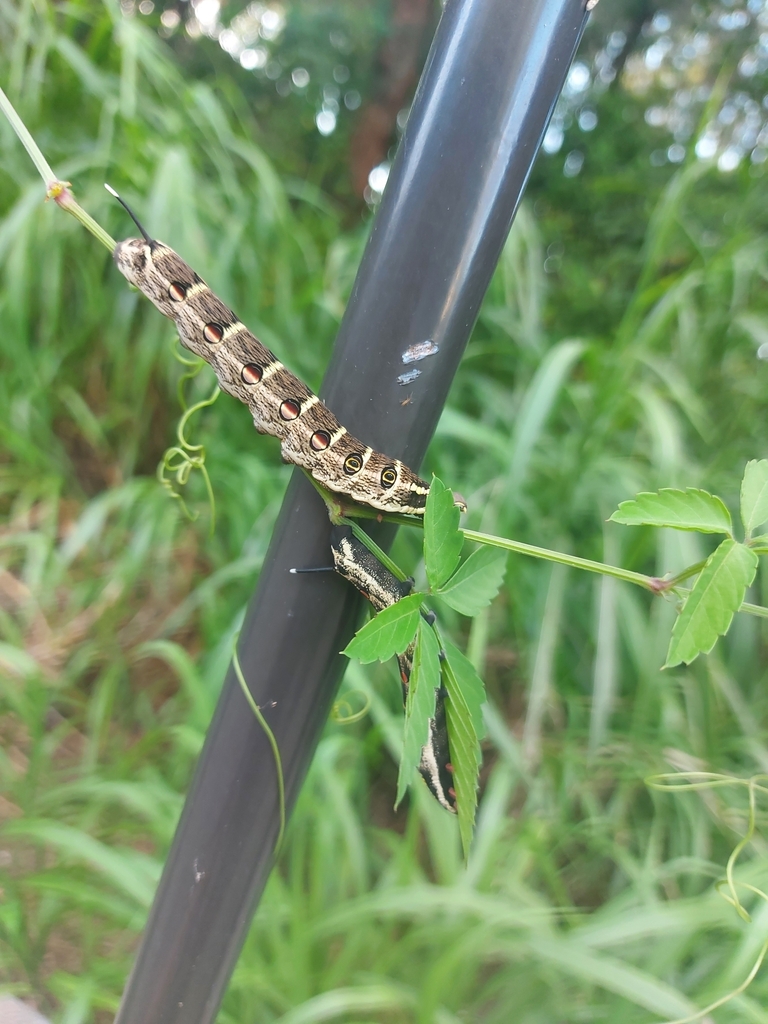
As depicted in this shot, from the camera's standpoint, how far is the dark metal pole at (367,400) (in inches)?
11.5

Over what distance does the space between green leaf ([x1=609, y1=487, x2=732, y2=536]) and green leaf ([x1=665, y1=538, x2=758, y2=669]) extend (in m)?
0.02

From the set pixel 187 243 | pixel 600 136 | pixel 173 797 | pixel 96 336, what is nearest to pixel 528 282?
pixel 187 243

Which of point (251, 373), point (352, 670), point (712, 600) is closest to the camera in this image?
point (712, 600)

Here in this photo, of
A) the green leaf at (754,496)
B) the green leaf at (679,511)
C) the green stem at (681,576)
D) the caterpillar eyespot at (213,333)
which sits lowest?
the green stem at (681,576)

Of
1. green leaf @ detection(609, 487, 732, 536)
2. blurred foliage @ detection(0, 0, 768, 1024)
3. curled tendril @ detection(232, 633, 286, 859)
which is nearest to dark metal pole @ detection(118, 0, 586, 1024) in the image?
curled tendril @ detection(232, 633, 286, 859)

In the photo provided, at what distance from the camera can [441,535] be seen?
1.06 ft

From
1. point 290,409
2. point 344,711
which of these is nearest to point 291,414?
point 290,409

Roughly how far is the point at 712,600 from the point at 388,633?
16 cm

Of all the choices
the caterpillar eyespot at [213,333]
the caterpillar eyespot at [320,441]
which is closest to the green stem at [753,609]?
the caterpillar eyespot at [320,441]

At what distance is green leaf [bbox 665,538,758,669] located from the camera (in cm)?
28

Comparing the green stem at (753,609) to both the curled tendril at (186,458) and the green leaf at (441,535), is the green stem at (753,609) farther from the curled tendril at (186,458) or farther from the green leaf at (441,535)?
the curled tendril at (186,458)

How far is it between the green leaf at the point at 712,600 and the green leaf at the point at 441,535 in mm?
119

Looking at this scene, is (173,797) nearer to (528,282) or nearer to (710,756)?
(710,756)

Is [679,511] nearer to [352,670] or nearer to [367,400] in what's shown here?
[367,400]
